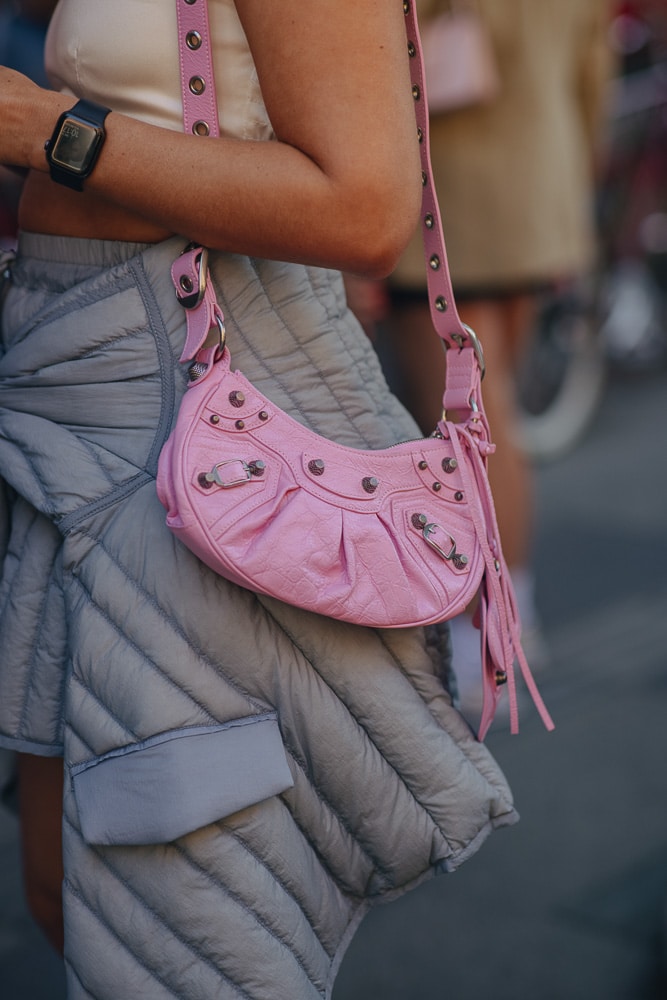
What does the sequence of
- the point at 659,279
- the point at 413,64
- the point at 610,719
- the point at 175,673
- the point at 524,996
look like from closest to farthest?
the point at 175,673 < the point at 413,64 < the point at 524,996 < the point at 610,719 < the point at 659,279

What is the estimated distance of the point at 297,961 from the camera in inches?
51.5

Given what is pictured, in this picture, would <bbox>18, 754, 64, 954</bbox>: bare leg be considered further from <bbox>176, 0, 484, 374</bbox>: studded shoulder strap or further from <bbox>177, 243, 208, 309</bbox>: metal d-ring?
<bbox>176, 0, 484, 374</bbox>: studded shoulder strap

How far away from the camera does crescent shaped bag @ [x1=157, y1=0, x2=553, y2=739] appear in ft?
3.91

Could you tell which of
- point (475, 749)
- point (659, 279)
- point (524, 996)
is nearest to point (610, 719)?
point (524, 996)

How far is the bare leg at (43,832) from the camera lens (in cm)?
153

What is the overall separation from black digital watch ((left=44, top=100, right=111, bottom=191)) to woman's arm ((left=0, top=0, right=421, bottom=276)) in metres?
0.01

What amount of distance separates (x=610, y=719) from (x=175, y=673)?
2191 mm

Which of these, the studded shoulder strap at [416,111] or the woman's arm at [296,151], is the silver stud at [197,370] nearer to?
the woman's arm at [296,151]

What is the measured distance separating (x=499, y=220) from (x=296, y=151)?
1951mm

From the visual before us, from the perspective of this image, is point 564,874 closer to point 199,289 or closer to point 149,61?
point 199,289

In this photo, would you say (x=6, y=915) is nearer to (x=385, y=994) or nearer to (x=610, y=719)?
(x=385, y=994)

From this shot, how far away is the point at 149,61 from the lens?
1.29 metres

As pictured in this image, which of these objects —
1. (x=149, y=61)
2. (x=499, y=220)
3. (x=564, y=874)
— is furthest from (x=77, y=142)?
(x=499, y=220)

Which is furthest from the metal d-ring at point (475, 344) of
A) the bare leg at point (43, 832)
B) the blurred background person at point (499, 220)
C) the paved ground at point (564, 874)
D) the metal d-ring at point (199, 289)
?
the blurred background person at point (499, 220)
